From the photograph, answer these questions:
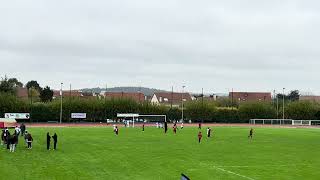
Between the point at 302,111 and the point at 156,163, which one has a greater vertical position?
the point at 302,111

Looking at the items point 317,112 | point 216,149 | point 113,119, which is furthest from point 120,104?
point 216,149

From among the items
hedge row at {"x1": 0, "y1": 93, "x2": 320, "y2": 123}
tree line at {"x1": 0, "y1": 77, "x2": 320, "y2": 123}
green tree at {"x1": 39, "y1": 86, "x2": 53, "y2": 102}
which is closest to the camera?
hedge row at {"x1": 0, "y1": 93, "x2": 320, "y2": 123}

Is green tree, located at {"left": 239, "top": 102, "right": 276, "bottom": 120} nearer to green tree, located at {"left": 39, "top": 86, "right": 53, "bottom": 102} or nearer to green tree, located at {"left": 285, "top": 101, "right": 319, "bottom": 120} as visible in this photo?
green tree, located at {"left": 285, "top": 101, "right": 319, "bottom": 120}

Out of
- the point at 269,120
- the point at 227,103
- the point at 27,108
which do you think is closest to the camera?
the point at 27,108

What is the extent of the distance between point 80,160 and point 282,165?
12.8 m

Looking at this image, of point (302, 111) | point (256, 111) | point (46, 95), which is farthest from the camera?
point (46, 95)

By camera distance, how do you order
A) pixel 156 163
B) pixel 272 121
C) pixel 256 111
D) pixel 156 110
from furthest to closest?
pixel 256 111 → pixel 156 110 → pixel 272 121 → pixel 156 163

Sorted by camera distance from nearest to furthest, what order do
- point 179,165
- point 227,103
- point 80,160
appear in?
point 179,165
point 80,160
point 227,103

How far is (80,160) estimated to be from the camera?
32.4 metres

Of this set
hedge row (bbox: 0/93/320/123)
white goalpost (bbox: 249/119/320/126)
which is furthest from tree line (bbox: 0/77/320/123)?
white goalpost (bbox: 249/119/320/126)

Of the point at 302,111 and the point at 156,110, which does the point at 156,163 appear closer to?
the point at 156,110

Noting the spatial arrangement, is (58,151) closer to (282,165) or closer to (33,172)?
(33,172)

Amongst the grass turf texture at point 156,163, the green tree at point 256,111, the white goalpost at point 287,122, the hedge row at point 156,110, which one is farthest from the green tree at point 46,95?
the grass turf texture at point 156,163

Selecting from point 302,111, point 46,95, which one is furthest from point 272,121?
point 46,95
